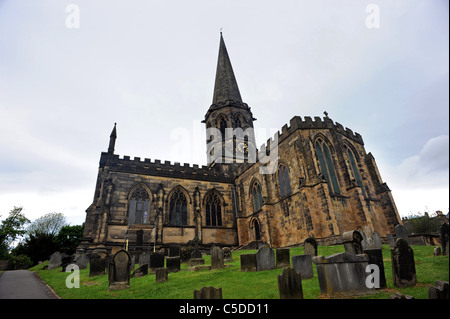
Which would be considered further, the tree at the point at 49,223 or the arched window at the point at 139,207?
the tree at the point at 49,223

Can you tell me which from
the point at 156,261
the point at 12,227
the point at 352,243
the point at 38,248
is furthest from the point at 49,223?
the point at 352,243

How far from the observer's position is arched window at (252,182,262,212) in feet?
70.1

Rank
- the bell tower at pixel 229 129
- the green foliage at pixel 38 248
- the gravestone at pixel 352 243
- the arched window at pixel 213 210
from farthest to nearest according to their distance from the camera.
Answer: the bell tower at pixel 229 129 < the green foliage at pixel 38 248 < the arched window at pixel 213 210 < the gravestone at pixel 352 243

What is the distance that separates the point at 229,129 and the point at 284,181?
14672 millimetres

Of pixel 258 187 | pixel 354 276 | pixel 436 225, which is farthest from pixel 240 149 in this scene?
pixel 354 276

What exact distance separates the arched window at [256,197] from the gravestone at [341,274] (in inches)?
604

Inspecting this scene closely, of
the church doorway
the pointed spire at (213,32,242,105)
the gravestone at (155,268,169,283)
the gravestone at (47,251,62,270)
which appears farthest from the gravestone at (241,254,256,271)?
the pointed spire at (213,32,242,105)

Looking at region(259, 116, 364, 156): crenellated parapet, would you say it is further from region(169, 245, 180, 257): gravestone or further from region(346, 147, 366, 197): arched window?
region(169, 245, 180, 257): gravestone

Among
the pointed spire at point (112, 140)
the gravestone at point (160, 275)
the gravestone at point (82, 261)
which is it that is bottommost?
the gravestone at point (160, 275)

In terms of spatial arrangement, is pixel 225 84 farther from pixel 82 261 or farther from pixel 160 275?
pixel 160 275

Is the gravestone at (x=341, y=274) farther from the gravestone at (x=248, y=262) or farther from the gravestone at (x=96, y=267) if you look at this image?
the gravestone at (x=96, y=267)

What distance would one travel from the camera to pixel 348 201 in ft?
54.8

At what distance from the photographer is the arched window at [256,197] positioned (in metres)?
21.4

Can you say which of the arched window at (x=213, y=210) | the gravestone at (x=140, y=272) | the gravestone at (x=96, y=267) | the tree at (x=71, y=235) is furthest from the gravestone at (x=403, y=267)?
the tree at (x=71, y=235)
